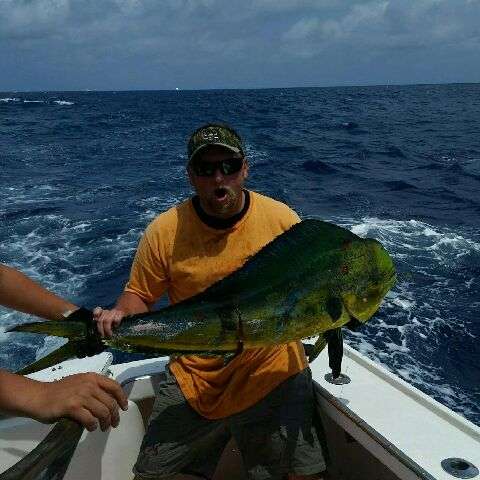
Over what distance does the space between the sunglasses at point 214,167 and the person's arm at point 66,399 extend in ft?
4.17

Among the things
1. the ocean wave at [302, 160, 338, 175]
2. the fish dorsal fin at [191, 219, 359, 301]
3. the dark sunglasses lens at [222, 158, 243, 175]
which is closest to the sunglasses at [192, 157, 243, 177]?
the dark sunglasses lens at [222, 158, 243, 175]

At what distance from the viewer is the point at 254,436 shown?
229 centimetres

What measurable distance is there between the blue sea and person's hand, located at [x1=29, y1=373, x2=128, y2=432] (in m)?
1.19

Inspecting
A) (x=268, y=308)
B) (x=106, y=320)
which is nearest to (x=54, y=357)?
(x=106, y=320)

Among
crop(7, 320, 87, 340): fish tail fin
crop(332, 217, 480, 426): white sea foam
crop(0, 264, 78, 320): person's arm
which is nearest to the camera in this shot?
crop(7, 320, 87, 340): fish tail fin

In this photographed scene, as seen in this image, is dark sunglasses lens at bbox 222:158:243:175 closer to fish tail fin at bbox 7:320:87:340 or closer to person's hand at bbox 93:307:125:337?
person's hand at bbox 93:307:125:337

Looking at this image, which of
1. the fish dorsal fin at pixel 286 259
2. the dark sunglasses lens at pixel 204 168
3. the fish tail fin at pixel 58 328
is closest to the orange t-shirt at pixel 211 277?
the dark sunglasses lens at pixel 204 168

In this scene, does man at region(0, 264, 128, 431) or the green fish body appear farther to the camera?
the green fish body

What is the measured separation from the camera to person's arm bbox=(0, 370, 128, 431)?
104 centimetres

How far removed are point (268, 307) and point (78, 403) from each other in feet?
2.50

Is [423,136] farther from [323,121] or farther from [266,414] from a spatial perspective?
[266,414]

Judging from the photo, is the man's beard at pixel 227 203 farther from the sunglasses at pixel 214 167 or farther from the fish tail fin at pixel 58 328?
the fish tail fin at pixel 58 328

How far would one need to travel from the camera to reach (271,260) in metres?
1.76

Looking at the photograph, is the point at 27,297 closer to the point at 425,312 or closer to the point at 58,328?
the point at 58,328
